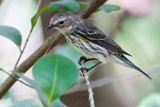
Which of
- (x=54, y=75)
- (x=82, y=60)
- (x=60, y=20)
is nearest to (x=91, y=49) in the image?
(x=60, y=20)

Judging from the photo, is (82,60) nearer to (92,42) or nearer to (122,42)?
(92,42)

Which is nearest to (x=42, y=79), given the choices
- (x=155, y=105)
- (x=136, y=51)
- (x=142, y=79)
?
(x=155, y=105)

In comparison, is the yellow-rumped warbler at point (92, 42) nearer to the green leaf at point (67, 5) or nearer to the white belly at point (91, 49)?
the white belly at point (91, 49)

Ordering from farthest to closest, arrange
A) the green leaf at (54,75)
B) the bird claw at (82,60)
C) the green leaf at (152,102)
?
the bird claw at (82,60) → the green leaf at (152,102) → the green leaf at (54,75)

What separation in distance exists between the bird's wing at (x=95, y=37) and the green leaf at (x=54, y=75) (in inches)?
51.2

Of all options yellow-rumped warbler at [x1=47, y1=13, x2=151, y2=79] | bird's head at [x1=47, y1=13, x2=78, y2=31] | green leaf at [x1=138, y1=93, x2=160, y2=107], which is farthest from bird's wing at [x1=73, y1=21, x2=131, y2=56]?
green leaf at [x1=138, y1=93, x2=160, y2=107]

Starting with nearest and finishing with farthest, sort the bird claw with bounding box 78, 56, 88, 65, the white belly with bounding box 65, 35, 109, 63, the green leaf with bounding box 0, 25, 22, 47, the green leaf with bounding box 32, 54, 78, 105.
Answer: the green leaf with bounding box 32, 54, 78, 105
the green leaf with bounding box 0, 25, 22, 47
the bird claw with bounding box 78, 56, 88, 65
the white belly with bounding box 65, 35, 109, 63

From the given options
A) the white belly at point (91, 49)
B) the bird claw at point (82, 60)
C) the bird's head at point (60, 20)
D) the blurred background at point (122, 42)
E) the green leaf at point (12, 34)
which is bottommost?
the blurred background at point (122, 42)

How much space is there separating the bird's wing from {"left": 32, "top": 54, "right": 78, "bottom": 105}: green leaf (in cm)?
130

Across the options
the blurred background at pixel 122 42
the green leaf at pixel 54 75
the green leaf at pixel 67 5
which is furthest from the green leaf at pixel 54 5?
the blurred background at pixel 122 42

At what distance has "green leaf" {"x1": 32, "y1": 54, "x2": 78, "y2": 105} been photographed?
4.35 ft

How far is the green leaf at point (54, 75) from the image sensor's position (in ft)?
4.35

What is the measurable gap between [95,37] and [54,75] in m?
1.41

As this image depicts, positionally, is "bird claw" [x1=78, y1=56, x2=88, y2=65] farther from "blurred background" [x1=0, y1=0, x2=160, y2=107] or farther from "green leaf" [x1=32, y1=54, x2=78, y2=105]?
"blurred background" [x1=0, y1=0, x2=160, y2=107]
